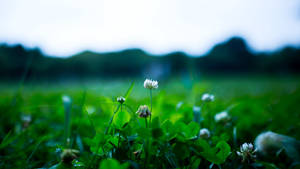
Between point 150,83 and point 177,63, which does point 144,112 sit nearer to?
point 150,83

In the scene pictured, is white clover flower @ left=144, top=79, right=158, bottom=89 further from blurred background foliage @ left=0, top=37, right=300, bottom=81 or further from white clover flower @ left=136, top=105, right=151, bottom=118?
blurred background foliage @ left=0, top=37, right=300, bottom=81

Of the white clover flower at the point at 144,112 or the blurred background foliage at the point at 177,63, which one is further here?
the blurred background foliage at the point at 177,63

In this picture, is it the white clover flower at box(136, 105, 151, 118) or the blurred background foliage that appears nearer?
the white clover flower at box(136, 105, 151, 118)

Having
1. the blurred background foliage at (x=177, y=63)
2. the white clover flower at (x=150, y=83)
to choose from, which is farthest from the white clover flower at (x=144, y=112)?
the blurred background foliage at (x=177, y=63)

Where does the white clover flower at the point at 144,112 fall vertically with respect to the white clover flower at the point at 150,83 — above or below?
below

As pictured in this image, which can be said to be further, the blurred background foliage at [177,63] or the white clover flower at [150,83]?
the blurred background foliage at [177,63]

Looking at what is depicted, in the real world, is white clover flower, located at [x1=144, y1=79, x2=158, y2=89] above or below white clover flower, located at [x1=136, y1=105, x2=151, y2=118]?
above

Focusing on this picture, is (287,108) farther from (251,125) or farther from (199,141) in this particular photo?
(199,141)

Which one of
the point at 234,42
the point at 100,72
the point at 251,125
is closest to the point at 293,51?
the point at 234,42

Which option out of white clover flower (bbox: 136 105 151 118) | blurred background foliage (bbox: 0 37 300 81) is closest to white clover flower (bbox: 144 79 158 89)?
white clover flower (bbox: 136 105 151 118)

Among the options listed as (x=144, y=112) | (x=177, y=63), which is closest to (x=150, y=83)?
(x=144, y=112)

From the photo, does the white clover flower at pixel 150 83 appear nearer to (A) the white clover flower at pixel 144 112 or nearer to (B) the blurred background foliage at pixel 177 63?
(A) the white clover flower at pixel 144 112

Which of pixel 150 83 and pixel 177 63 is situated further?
pixel 177 63
